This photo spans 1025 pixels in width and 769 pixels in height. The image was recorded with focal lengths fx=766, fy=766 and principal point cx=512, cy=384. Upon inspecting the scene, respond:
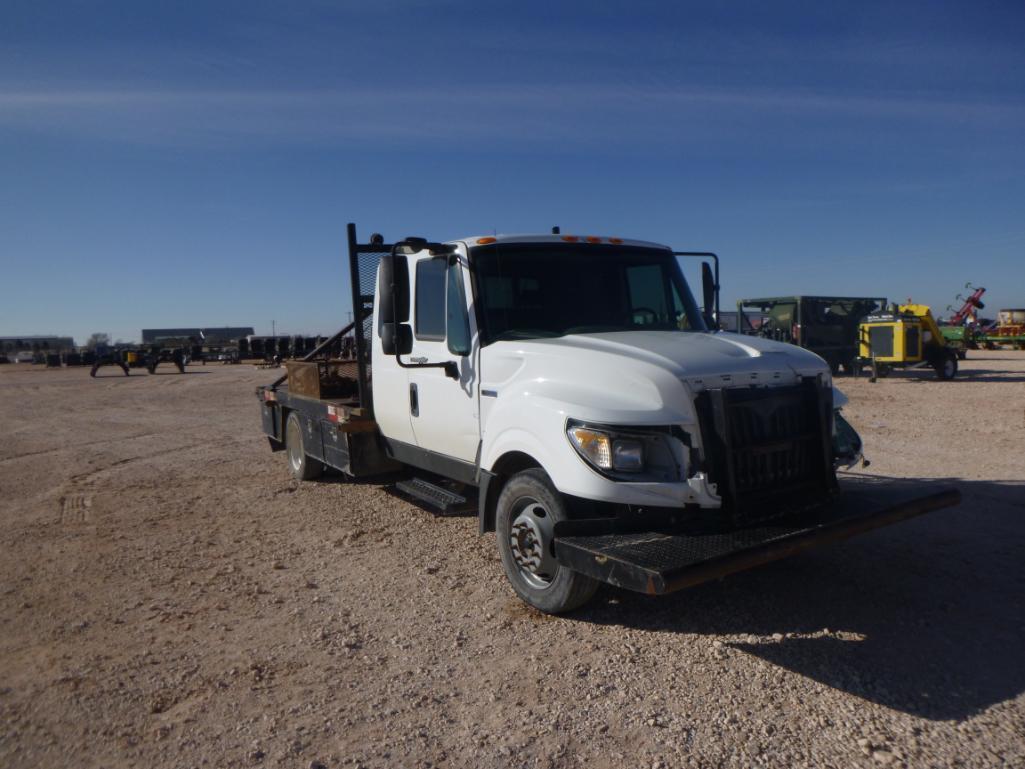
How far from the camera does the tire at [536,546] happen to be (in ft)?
13.8

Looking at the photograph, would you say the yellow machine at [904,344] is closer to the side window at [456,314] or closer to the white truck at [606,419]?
the white truck at [606,419]

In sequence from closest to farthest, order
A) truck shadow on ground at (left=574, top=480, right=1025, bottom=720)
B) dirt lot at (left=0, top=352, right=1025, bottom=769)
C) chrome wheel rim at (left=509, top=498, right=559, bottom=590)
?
dirt lot at (left=0, top=352, right=1025, bottom=769) < truck shadow on ground at (left=574, top=480, right=1025, bottom=720) < chrome wheel rim at (left=509, top=498, right=559, bottom=590)

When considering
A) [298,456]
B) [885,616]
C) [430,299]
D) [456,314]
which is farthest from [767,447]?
[298,456]

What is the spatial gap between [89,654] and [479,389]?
8.72 ft

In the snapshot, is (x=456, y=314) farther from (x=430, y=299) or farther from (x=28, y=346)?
(x=28, y=346)

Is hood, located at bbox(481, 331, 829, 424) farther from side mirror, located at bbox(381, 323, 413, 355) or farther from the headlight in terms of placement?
side mirror, located at bbox(381, 323, 413, 355)

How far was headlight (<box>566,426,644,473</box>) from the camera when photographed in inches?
155

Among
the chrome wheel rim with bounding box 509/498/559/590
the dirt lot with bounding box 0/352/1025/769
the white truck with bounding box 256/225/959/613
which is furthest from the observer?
the chrome wheel rim with bounding box 509/498/559/590

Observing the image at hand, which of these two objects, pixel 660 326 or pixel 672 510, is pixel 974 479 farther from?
pixel 672 510

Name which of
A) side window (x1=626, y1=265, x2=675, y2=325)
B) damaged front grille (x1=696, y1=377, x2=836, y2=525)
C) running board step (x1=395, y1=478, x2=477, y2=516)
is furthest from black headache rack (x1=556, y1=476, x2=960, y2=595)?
side window (x1=626, y1=265, x2=675, y2=325)

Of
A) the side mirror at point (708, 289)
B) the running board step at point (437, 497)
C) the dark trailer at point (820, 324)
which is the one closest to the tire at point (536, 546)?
the running board step at point (437, 497)

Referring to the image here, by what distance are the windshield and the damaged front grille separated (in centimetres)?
135

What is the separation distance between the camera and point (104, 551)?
19.7 feet

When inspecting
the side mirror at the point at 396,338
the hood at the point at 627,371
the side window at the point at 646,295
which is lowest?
the hood at the point at 627,371
